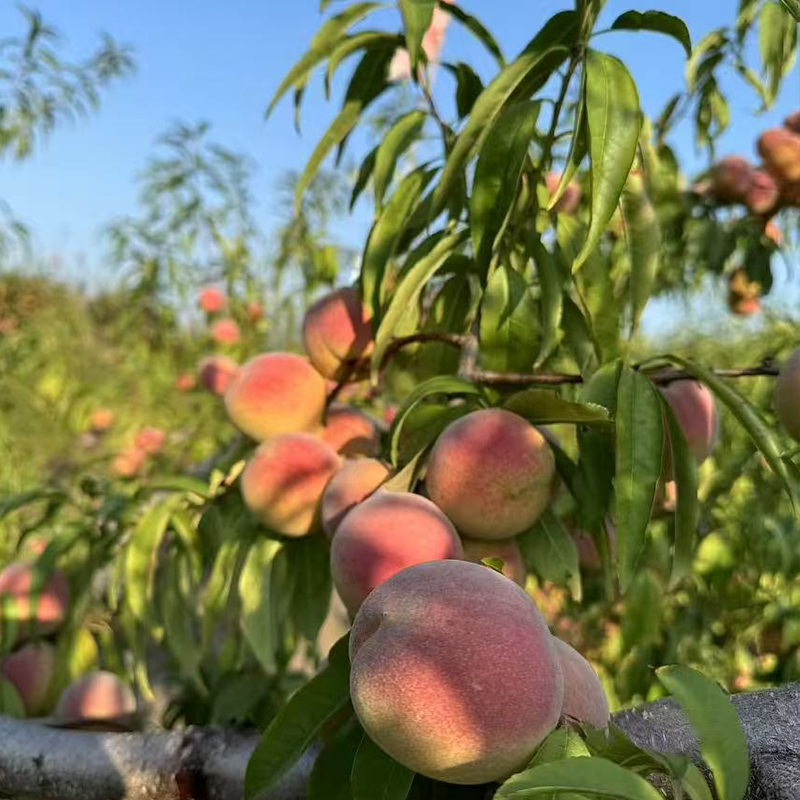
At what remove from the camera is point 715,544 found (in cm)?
137

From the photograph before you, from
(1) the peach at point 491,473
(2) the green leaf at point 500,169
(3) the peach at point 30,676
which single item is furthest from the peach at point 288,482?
(3) the peach at point 30,676

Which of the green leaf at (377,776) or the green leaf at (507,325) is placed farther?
the green leaf at (507,325)

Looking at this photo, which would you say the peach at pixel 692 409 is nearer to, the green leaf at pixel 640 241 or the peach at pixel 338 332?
the green leaf at pixel 640 241

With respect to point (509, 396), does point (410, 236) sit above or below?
above

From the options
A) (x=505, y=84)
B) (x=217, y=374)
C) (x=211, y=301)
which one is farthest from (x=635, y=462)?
(x=211, y=301)

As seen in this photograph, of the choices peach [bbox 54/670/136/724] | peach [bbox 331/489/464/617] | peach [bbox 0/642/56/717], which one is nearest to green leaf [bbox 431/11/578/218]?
peach [bbox 331/489/464/617]

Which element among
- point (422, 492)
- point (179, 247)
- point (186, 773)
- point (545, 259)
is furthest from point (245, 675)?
point (179, 247)

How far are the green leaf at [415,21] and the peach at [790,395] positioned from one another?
15.4 inches

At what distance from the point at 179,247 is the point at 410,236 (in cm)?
300

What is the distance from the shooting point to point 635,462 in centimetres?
59

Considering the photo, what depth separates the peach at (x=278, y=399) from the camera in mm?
909

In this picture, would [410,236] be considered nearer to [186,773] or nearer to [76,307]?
[186,773]

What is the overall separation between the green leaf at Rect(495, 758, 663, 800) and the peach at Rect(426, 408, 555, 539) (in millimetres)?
314

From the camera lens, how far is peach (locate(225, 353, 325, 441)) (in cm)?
91
